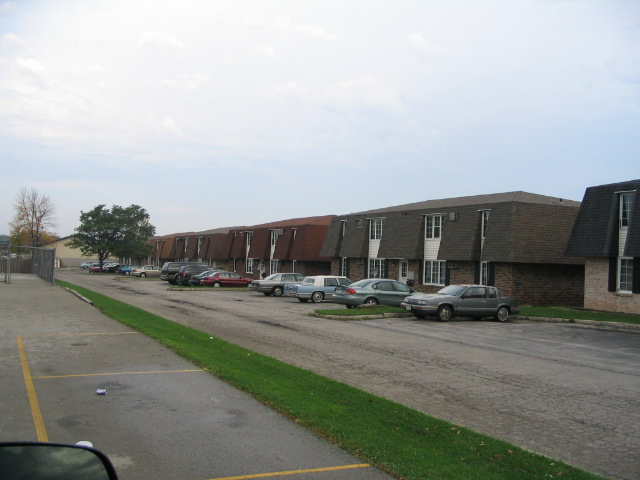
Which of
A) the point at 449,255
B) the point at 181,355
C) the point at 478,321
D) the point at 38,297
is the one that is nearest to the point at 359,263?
the point at 449,255

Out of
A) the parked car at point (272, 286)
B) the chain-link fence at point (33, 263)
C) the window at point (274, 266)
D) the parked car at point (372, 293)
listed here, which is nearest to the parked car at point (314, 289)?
the parked car at point (272, 286)

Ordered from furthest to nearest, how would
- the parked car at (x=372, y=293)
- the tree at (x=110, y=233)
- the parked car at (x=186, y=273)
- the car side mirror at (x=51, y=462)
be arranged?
the tree at (x=110, y=233)
the parked car at (x=186, y=273)
the parked car at (x=372, y=293)
the car side mirror at (x=51, y=462)

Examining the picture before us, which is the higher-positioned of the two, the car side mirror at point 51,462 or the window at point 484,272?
the window at point 484,272

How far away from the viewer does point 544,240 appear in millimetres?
31453

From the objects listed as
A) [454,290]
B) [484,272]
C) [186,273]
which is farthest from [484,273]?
[186,273]

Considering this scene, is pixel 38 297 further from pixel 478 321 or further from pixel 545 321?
pixel 545 321

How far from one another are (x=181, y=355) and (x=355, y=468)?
6801 millimetres

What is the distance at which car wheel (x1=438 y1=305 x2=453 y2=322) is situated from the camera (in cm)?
2298

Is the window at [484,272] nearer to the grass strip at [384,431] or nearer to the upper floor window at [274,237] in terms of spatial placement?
the grass strip at [384,431]

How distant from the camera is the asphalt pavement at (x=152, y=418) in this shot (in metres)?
5.60

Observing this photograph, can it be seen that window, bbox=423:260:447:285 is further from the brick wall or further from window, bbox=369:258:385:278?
the brick wall

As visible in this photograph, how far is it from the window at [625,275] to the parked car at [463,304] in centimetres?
576

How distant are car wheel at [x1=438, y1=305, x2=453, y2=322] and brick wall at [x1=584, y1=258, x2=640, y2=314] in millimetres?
8306

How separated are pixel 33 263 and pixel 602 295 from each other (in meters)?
43.1
